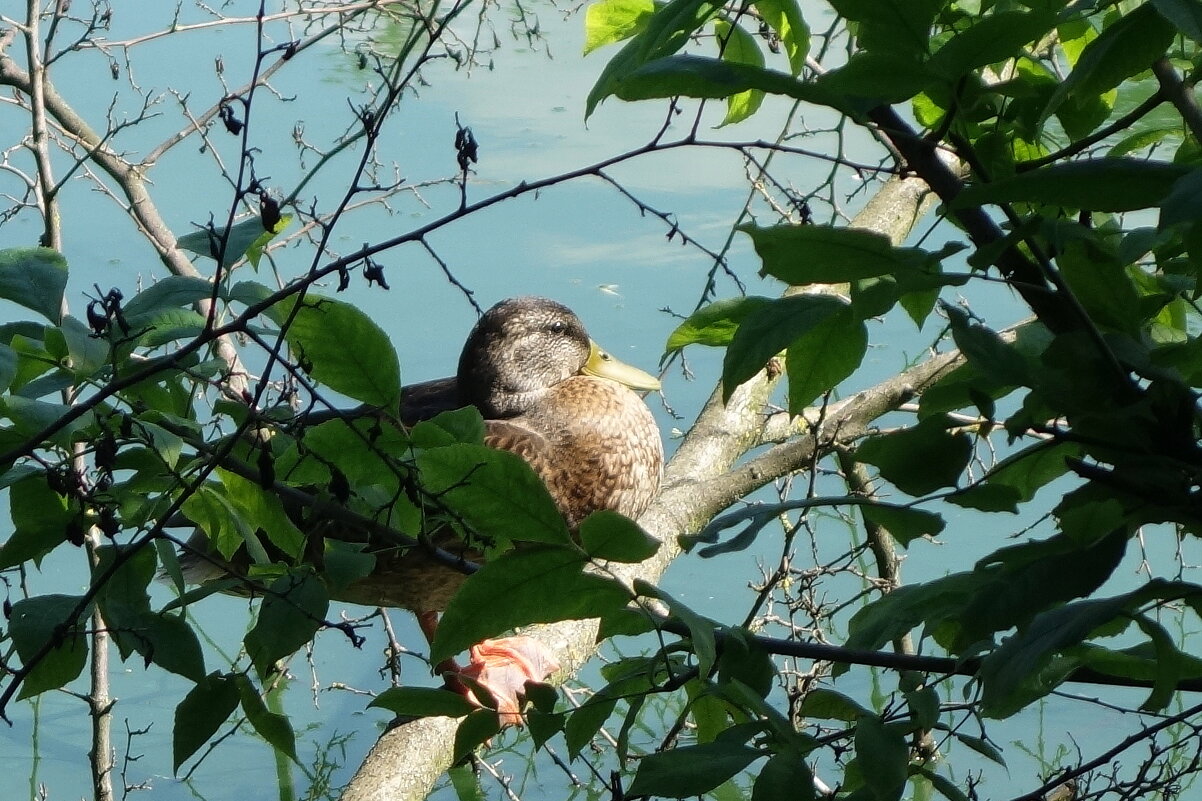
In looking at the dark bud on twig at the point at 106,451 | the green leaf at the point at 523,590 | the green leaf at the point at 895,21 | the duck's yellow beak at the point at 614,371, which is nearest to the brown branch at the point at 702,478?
the duck's yellow beak at the point at 614,371

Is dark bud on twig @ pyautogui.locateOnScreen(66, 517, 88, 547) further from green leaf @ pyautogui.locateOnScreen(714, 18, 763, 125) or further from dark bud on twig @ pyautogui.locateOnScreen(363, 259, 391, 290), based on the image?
green leaf @ pyautogui.locateOnScreen(714, 18, 763, 125)

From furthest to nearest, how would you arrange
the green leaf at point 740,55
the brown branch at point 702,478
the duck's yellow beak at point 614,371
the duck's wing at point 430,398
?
the duck's yellow beak at point 614,371 → the duck's wing at point 430,398 → the brown branch at point 702,478 → the green leaf at point 740,55

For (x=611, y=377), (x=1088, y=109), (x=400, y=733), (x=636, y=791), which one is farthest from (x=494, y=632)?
(x=611, y=377)

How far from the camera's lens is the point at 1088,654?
47cm

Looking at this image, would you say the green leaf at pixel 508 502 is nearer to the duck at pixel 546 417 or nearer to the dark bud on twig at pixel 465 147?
the dark bud on twig at pixel 465 147

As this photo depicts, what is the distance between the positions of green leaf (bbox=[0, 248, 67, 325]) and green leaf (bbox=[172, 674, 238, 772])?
19 centimetres

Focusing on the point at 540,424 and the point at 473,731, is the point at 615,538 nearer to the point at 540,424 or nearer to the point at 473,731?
the point at 473,731

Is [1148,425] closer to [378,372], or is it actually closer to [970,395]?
[970,395]

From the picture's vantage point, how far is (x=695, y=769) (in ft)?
1.35

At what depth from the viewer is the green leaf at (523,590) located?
42 cm

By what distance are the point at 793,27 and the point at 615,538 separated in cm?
29

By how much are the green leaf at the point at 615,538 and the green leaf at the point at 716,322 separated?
4.4 inches

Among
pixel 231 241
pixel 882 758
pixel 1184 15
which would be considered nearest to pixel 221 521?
pixel 231 241

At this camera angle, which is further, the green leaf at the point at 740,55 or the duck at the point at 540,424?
the duck at the point at 540,424
